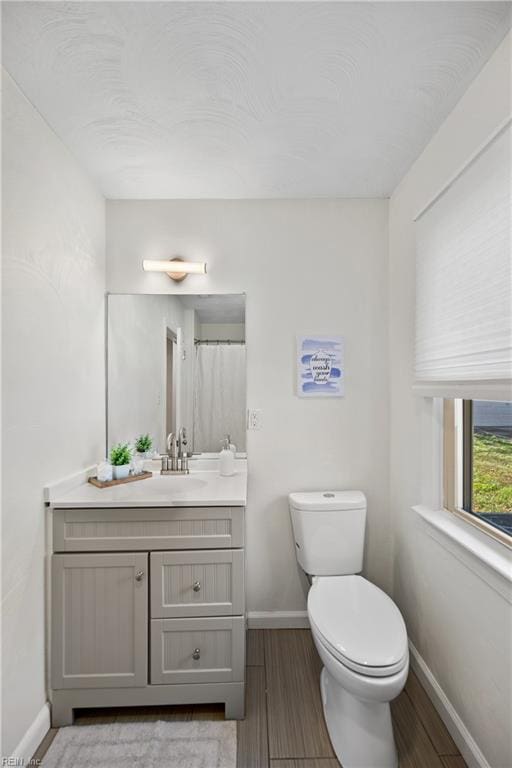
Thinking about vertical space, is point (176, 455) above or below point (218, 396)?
below

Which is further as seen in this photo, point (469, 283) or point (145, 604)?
point (145, 604)

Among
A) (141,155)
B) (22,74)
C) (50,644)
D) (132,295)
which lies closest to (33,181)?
(22,74)

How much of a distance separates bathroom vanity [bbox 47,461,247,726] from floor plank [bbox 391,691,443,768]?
2.05ft

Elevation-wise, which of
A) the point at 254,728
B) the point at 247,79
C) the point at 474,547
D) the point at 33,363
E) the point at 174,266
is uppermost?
the point at 247,79

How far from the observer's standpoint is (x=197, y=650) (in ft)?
5.81

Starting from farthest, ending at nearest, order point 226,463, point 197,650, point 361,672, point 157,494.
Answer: point 226,463 < point 157,494 < point 197,650 < point 361,672

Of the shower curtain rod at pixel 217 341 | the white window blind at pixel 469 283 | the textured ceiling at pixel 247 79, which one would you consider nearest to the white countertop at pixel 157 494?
the shower curtain rod at pixel 217 341

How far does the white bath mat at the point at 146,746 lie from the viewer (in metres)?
1.55

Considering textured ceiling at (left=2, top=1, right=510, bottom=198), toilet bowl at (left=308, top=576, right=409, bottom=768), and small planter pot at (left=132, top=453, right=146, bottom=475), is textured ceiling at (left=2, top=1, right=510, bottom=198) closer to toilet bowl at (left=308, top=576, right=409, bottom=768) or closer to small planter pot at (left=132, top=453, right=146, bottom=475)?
small planter pot at (left=132, top=453, right=146, bottom=475)

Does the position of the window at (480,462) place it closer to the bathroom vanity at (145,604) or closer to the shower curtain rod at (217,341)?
the bathroom vanity at (145,604)

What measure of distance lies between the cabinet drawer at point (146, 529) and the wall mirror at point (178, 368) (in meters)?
0.69

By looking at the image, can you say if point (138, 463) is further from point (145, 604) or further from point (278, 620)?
point (278, 620)

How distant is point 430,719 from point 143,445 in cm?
182

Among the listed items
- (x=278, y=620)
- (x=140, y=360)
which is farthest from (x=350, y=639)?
(x=140, y=360)
